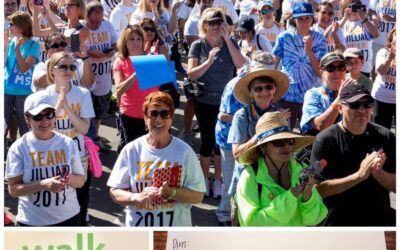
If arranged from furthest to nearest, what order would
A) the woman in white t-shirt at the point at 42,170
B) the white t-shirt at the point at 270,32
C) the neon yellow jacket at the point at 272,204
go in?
the white t-shirt at the point at 270,32
the woman in white t-shirt at the point at 42,170
the neon yellow jacket at the point at 272,204

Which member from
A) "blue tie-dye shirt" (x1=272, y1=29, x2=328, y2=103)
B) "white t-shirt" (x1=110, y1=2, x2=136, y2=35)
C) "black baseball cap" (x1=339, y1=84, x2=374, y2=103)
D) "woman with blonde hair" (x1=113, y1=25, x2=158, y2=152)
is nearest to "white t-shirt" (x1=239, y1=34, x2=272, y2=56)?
"blue tie-dye shirt" (x1=272, y1=29, x2=328, y2=103)

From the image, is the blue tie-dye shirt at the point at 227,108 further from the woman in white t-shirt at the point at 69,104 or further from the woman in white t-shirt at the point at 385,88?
→ the woman in white t-shirt at the point at 385,88

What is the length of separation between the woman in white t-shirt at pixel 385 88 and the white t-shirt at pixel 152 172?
2835 mm

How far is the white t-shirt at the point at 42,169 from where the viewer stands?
4.70 metres

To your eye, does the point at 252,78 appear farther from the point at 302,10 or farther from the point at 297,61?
the point at 302,10

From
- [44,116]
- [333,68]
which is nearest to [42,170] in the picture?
[44,116]

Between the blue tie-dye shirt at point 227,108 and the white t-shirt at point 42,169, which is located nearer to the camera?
the white t-shirt at point 42,169

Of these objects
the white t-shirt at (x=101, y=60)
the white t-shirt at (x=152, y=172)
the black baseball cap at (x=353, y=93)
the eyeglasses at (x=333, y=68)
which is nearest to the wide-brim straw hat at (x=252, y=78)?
the eyeglasses at (x=333, y=68)

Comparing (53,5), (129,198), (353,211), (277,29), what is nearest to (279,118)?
(353,211)

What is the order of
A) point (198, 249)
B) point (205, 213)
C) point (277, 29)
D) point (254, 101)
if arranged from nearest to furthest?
point (198, 249) → point (254, 101) → point (205, 213) → point (277, 29)

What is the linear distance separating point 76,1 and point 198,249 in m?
3.65

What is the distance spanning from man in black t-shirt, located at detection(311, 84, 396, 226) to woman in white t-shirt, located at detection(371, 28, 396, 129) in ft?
7.94

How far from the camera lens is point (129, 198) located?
14.3 feet

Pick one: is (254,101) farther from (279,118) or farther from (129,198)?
(129,198)
